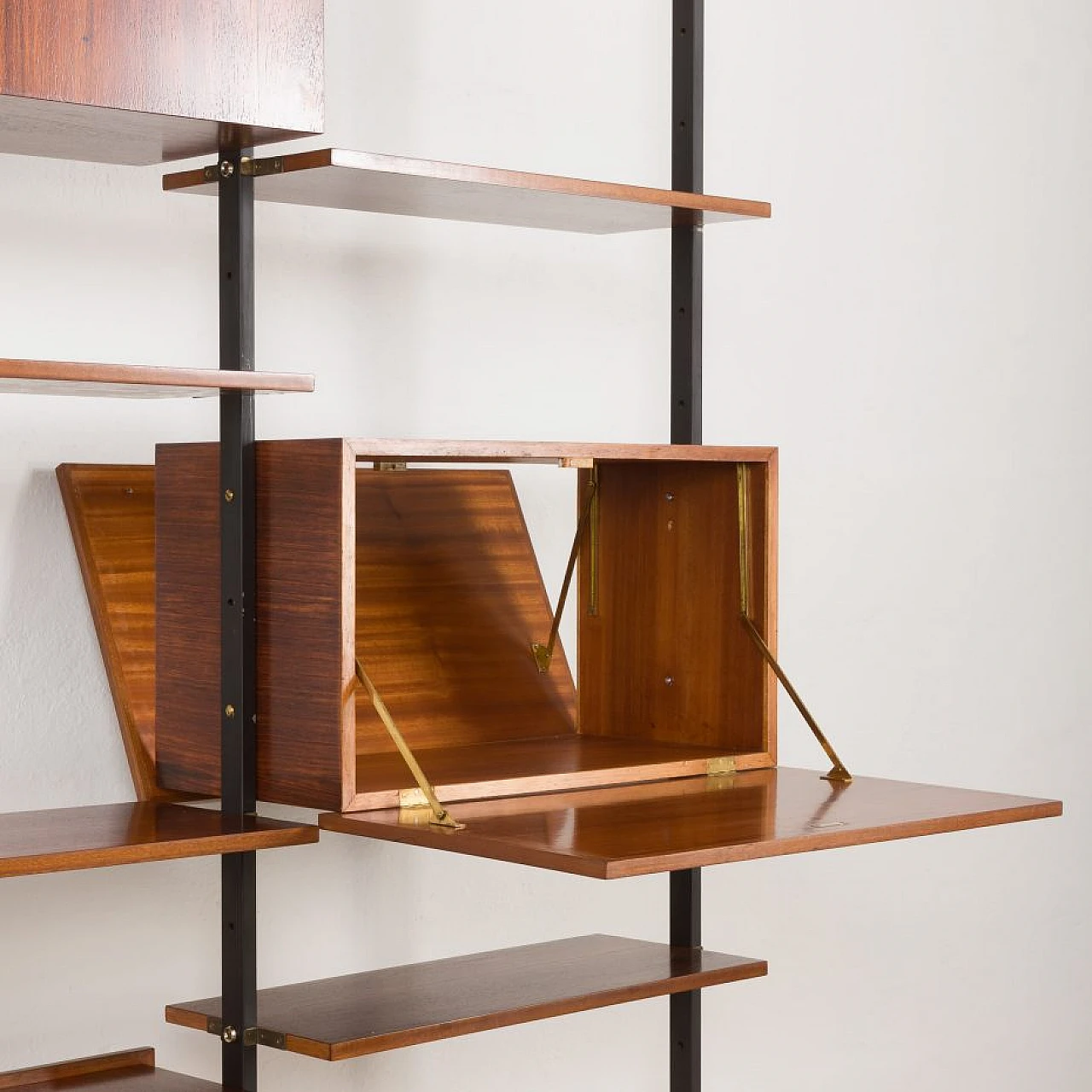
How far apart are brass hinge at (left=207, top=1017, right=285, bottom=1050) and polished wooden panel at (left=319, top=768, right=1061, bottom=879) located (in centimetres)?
26

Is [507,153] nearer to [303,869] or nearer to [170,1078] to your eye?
[303,869]

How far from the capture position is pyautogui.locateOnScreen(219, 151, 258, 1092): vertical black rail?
2.06 metres

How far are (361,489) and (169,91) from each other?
26.4 inches

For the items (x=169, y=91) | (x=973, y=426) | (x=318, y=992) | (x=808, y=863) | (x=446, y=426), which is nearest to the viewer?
(x=169, y=91)

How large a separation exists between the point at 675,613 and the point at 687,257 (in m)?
0.48

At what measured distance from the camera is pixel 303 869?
2598 mm

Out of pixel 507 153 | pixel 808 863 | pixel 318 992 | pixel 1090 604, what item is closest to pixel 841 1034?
pixel 808 863

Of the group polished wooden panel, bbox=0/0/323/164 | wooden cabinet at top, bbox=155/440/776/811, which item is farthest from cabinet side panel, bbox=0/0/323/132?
wooden cabinet at top, bbox=155/440/776/811

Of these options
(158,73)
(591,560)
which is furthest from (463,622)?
(158,73)

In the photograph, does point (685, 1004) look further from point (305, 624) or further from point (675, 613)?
point (305, 624)

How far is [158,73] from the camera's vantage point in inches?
75.0

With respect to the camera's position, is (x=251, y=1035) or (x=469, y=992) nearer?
(x=251, y=1035)

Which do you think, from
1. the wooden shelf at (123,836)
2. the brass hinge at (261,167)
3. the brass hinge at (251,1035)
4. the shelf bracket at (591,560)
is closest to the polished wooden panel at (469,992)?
the brass hinge at (251,1035)

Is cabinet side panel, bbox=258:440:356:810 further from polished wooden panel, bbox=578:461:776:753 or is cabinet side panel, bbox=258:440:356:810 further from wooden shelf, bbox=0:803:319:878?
polished wooden panel, bbox=578:461:776:753
